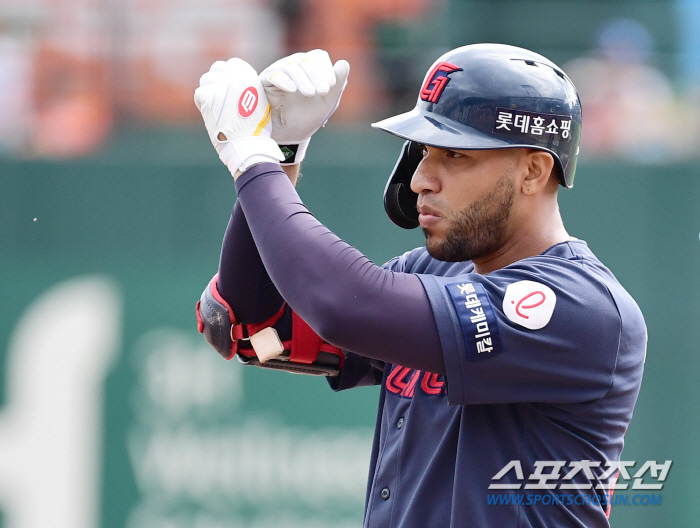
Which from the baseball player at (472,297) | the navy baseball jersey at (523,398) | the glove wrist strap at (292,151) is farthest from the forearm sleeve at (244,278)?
the navy baseball jersey at (523,398)

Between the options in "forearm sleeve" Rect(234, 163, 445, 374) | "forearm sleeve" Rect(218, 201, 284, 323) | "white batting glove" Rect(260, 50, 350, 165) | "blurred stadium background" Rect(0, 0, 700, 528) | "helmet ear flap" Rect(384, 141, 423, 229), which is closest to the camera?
"forearm sleeve" Rect(234, 163, 445, 374)

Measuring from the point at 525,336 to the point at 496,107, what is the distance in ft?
1.59

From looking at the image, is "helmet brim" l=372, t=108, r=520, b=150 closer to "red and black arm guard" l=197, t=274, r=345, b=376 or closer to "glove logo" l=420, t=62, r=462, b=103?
"glove logo" l=420, t=62, r=462, b=103

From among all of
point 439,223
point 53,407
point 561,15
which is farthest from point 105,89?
point 439,223

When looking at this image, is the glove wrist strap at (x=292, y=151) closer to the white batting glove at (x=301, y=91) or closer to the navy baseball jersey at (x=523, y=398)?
the white batting glove at (x=301, y=91)

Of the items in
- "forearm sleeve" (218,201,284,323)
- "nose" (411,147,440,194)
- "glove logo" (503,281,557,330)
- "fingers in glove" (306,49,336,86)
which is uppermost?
"fingers in glove" (306,49,336,86)

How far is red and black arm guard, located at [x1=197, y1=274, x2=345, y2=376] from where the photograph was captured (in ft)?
7.63

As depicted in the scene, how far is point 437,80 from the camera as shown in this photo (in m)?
2.06

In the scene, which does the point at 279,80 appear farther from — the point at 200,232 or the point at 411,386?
the point at 200,232

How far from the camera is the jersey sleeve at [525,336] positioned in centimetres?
178

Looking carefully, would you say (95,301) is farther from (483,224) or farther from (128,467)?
(483,224)

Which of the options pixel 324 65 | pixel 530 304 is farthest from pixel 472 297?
pixel 324 65

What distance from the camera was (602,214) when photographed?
539 centimetres

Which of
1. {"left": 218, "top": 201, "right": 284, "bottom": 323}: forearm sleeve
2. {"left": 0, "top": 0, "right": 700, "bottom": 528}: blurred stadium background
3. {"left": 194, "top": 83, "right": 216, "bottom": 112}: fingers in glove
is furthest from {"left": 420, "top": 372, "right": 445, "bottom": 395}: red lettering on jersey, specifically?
{"left": 0, "top": 0, "right": 700, "bottom": 528}: blurred stadium background
